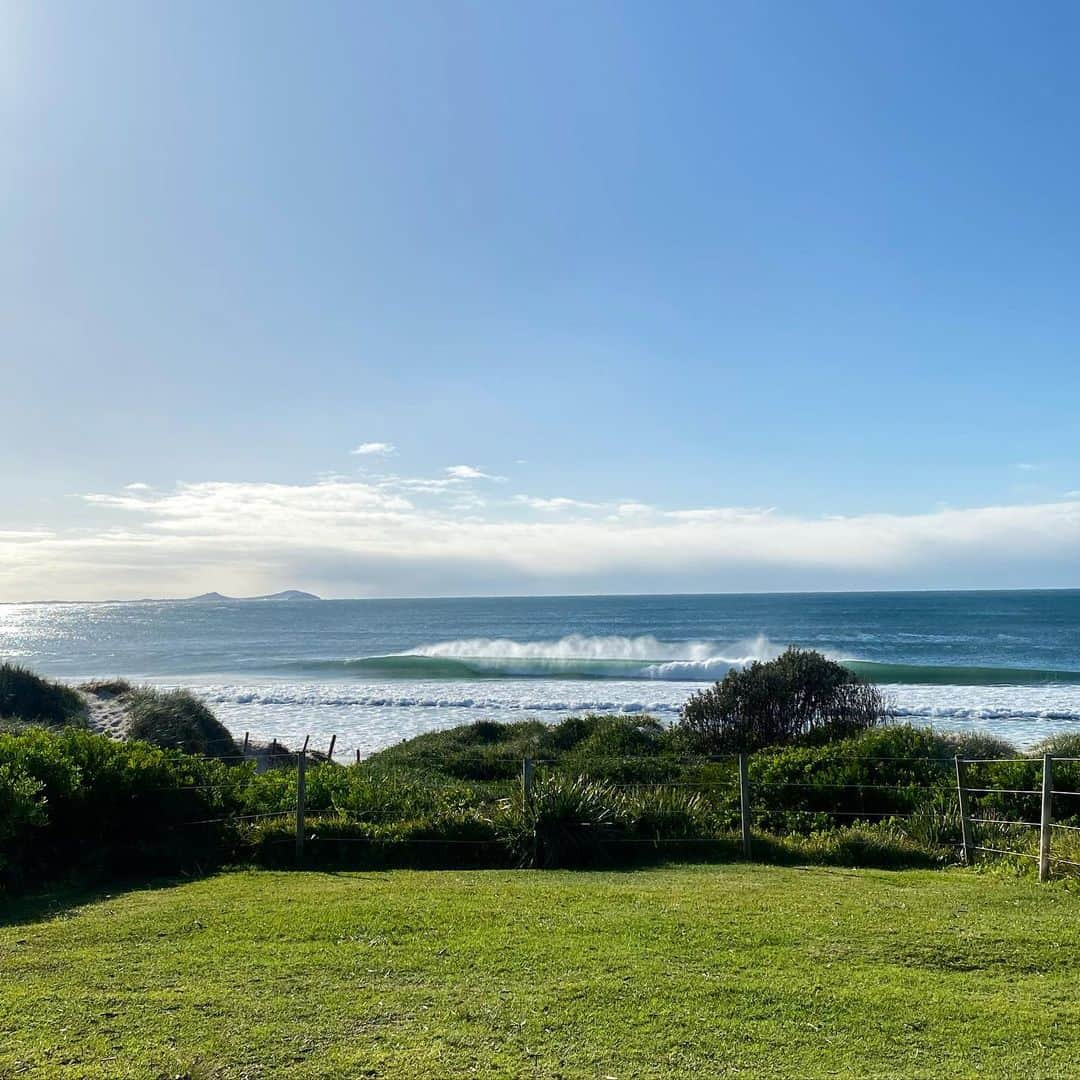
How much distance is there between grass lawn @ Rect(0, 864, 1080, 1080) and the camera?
450 cm

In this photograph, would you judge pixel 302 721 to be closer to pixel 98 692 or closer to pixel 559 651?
pixel 98 692

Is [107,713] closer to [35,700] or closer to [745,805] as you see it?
[35,700]

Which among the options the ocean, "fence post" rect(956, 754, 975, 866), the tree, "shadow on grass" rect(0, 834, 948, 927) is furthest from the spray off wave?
"shadow on grass" rect(0, 834, 948, 927)

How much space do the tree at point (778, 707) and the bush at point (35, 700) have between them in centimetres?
1585


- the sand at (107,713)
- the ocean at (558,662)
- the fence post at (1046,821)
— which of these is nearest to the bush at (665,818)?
the fence post at (1046,821)

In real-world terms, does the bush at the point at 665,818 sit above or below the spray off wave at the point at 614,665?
above

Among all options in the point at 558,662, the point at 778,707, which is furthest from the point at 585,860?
the point at 558,662

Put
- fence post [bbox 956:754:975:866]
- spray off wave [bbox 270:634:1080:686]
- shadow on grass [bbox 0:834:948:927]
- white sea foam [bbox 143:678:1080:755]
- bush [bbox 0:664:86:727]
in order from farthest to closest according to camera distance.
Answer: spray off wave [bbox 270:634:1080:686], white sea foam [bbox 143:678:1080:755], bush [bbox 0:664:86:727], fence post [bbox 956:754:975:866], shadow on grass [bbox 0:834:948:927]

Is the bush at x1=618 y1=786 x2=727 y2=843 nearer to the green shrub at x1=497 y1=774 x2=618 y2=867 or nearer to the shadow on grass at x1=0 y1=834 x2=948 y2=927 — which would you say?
the shadow on grass at x1=0 y1=834 x2=948 y2=927

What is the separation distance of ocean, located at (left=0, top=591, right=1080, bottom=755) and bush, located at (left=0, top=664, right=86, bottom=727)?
7.20 metres

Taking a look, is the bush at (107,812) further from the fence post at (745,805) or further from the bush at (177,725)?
the bush at (177,725)

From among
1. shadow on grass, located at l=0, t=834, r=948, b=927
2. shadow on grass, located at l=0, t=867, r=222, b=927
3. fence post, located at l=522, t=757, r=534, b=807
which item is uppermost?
fence post, located at l=522, t=757, r=534, b=807

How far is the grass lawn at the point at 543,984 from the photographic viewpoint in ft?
14.8

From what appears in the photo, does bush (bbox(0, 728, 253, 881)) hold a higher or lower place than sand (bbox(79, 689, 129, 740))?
higher
